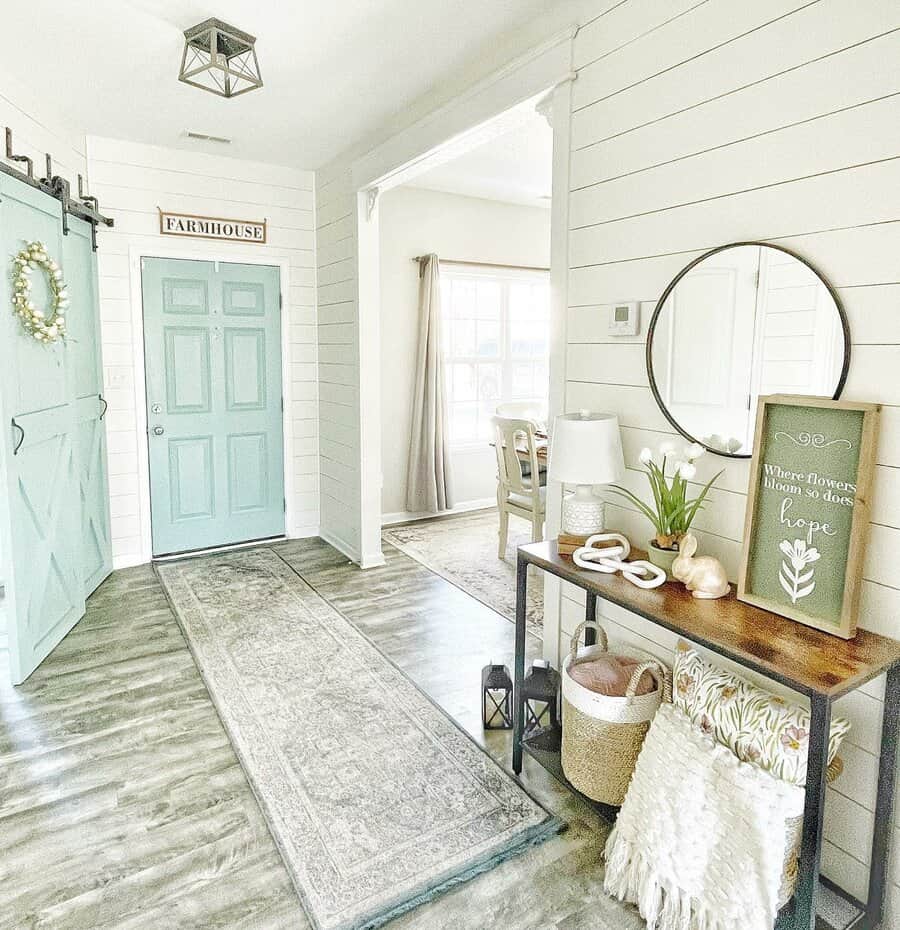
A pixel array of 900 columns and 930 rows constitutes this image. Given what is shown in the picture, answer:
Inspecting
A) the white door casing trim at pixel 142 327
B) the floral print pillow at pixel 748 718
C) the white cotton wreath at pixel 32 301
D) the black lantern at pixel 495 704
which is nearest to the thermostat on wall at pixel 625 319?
the floral print pillow at pixel 748 718

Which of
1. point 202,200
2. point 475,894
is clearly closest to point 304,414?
point 202,200

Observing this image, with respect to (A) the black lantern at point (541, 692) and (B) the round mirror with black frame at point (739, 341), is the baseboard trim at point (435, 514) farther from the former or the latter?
(B) the round mirror with black frame at point (739, 341)

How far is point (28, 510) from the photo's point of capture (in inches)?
118

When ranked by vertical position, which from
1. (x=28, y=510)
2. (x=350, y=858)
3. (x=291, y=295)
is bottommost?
(x=350, y=858)

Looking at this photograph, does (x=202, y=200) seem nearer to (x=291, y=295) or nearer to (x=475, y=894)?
(x=291, y=295)

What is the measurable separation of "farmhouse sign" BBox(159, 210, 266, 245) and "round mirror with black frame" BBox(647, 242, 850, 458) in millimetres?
3390

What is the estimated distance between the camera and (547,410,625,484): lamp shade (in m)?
2.12

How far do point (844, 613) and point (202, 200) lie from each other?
4413mm

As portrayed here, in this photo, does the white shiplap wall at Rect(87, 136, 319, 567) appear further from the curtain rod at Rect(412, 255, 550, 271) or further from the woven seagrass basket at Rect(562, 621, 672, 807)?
the woven seagrass basket at Rect(562, 621, 672, 807)

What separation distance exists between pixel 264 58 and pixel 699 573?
9.12 feet

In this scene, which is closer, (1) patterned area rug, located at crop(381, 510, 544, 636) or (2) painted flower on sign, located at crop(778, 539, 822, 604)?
(2) painted flower on sign, located at crop(778, 539, 822, 604)

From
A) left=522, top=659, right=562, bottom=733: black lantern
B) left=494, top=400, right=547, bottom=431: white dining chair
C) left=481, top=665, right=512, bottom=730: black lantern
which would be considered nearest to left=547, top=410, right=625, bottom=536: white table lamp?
left=522, top=659, right=562, bottom=733: black lantern

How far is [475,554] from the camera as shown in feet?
15.6

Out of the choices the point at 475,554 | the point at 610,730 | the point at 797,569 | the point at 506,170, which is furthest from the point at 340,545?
the point at 797,569
